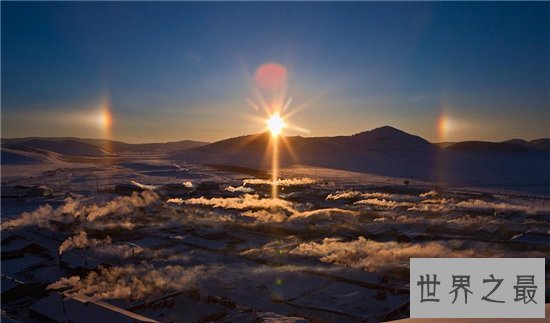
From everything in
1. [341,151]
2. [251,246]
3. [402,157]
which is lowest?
[251,246]

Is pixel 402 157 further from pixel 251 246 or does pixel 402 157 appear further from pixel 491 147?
pixel 251 246

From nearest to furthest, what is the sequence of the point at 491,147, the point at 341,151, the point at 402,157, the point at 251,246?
the point at 251,246, the point at 402,157, the point at 341,151, the point at 491,147

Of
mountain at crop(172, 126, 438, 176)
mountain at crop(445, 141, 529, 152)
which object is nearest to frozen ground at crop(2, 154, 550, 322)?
mountain at crop(172, 126, 438, 176)

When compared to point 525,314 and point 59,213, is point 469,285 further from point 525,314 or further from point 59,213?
point 59,213

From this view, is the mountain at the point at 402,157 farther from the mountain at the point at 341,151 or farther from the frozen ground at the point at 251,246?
the frozen ground at the point at 251,246

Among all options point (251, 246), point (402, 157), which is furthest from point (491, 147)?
point (251, 246)

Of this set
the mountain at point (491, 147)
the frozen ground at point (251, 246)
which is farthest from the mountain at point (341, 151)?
the frozen ground at point (251, 246)

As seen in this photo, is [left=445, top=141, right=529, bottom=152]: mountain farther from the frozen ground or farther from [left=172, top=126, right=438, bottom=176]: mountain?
the frozen ground

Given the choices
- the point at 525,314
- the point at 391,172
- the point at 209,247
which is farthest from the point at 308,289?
the point at 391,172
